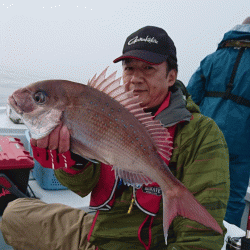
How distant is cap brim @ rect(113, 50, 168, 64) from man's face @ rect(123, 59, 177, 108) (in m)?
0.06

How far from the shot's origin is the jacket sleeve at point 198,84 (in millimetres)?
3271

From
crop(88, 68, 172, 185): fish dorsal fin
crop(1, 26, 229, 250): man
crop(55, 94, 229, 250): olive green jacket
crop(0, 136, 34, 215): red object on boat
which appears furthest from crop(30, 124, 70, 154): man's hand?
crop(0, 136, 34, 215): red object on boat

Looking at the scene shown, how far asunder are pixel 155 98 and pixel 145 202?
2.68ft

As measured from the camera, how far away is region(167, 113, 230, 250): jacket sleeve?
4.75 feet

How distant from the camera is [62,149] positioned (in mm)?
1263

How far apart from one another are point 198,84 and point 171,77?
4.71 ft

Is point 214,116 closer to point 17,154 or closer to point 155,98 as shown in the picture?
point 155,98

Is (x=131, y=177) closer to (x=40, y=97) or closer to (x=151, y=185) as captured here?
(x=151, y=185)

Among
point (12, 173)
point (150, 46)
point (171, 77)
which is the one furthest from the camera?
point (12, 173)

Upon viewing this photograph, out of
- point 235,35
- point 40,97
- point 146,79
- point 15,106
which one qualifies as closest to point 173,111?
point 146,79

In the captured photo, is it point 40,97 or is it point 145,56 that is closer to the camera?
point 40,97

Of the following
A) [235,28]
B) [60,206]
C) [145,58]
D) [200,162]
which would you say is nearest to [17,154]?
[60,206]

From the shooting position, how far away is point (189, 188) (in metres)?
1.54

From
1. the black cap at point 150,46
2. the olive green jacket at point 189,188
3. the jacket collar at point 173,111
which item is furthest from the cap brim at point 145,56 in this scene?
the olive green jacket at point 189,188
